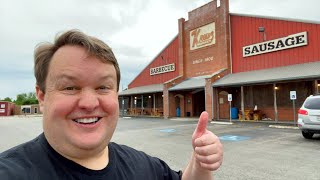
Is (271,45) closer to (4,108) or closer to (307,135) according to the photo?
(307,135)

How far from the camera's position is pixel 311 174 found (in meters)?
6.07

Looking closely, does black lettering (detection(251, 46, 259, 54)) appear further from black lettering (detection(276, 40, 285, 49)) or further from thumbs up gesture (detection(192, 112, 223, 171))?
thumbs up gesture (detection(192, 112, 223, 171))

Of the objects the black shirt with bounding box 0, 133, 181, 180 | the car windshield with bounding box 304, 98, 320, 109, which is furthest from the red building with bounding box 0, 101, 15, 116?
the black shirt with bounding box 0, 133, 181, 180

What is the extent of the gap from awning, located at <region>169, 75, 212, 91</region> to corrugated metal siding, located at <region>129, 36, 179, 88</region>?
2907 mm

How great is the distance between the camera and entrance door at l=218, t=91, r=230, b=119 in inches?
964

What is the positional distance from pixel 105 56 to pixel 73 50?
0.53 ft

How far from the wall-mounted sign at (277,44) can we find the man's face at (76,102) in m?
21.3

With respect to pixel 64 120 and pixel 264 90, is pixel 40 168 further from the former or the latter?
pixel 264 90

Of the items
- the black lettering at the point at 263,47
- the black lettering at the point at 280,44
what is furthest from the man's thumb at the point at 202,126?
the black lettering at the point at 263,47

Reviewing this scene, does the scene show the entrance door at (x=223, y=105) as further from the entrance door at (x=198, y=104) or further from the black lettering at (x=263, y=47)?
the entrance door at (x=198, y=104)

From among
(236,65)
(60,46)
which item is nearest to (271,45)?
(236,65)

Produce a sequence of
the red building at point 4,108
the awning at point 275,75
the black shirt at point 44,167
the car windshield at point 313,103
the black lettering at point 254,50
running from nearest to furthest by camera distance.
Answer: the black shirt at point 44,167 < the car windshield at point 313,103 < the awning at point 275,75 < the black lettering at point 254,50 < the red building at point 4,108

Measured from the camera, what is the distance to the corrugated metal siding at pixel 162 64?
104 ft

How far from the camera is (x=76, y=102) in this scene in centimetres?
137
